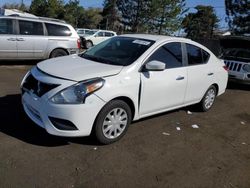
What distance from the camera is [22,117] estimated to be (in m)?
5.21

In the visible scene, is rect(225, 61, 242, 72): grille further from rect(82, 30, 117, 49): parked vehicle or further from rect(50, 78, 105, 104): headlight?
rect(82, 30, 117, 49): parked vehicle

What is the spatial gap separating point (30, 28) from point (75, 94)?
22.9ft

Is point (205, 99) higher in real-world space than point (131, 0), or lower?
lower

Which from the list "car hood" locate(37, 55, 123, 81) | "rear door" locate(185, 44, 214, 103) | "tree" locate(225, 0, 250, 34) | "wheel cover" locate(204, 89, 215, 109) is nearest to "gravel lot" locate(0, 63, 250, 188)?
"rear door" locate(185, 44, 214, 103)

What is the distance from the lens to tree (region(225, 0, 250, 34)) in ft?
97.3

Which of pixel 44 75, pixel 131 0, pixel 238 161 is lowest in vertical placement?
pixel 238 161

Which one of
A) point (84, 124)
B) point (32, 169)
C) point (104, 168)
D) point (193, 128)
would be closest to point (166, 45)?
point (193, 128)

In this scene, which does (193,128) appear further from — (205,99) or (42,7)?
(42,7)

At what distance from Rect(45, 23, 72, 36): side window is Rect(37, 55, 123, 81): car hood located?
233 inches

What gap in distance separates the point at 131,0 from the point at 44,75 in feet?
143

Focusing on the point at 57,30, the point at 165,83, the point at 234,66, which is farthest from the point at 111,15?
the point at 165,83

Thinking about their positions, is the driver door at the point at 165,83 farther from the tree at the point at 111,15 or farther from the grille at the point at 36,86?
the tree at the point at 111,15

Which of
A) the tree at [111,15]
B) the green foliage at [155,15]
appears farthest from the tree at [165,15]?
the tree at [111,15]

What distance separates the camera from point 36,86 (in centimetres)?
439
